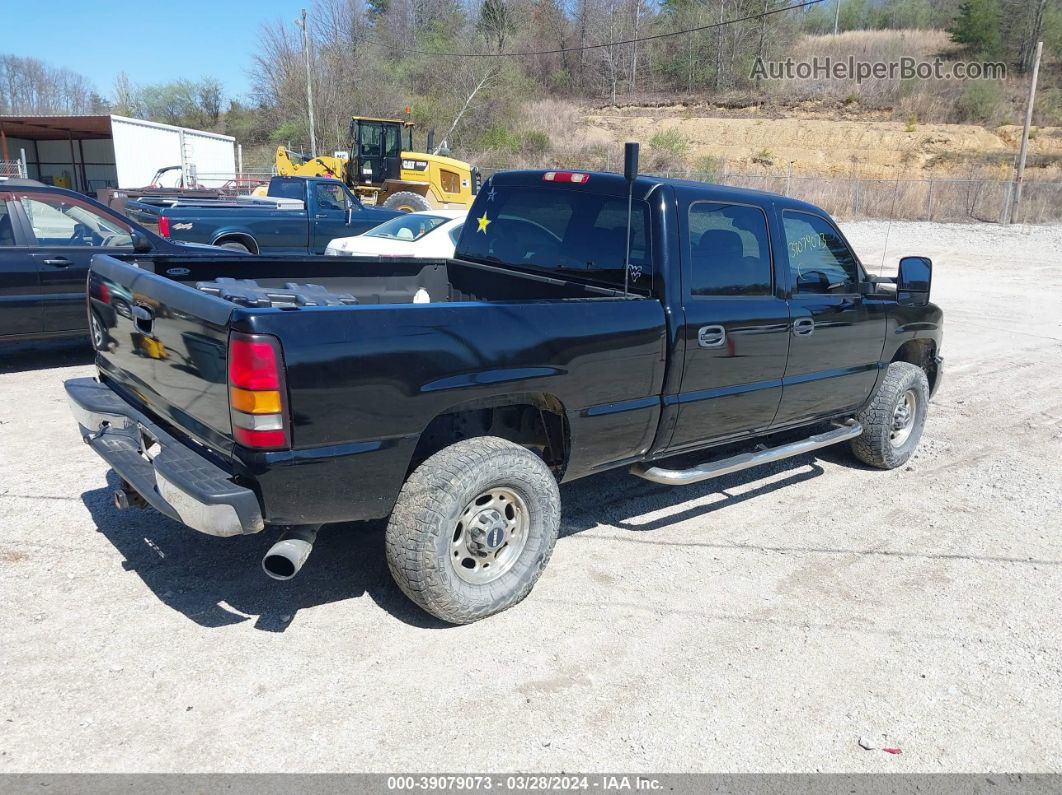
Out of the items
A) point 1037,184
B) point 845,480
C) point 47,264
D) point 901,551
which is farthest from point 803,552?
point 1037,184

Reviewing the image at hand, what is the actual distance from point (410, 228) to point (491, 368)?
8163 millimetres

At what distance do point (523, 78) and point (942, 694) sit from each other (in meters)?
58.5

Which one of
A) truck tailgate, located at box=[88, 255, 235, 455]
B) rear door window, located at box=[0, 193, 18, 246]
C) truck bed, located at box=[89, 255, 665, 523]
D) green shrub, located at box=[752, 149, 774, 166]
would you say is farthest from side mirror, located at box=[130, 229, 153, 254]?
green shrub, located at box=[752, 149, 774, 166]

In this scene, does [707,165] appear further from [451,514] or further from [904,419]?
[451,514]

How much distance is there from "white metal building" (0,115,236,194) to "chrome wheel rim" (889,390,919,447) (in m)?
28.4

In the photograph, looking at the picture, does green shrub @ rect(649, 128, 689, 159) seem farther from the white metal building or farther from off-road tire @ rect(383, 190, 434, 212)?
off-road tire @ rect(383, 190, 434, 212)

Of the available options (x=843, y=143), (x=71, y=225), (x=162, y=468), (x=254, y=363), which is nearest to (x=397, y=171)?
(x=71, y=225)

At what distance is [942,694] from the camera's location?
11.3 feet

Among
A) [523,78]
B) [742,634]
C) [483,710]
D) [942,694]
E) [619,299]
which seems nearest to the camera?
[483,710]

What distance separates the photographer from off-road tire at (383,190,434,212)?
2089 cm

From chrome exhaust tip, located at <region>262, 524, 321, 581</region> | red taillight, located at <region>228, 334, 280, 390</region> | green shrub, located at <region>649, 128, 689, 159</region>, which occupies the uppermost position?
green shrub, located at <region>649, 128, 689, 159</region>

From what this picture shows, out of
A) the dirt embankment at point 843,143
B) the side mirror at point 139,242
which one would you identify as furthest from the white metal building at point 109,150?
the side mirror at point 139,242

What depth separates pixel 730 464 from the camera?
471 centimetres

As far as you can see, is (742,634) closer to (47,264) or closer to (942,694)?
(942,694)
